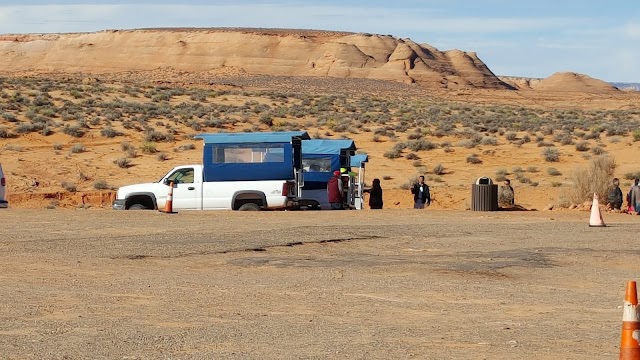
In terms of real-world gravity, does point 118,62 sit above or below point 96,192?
above

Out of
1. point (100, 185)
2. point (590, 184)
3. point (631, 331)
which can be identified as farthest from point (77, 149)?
point (631, 331)

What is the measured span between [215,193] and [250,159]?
114cm

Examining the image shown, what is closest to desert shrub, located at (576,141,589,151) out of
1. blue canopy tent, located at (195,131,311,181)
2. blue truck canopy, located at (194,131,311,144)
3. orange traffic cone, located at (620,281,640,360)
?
blue truck canopy, located at (194,131,311,144)

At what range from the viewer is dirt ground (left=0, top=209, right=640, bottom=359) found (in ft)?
→ 32.0

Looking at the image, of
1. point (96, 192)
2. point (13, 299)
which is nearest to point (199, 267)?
point (13, 299)

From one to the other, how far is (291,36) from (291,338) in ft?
439

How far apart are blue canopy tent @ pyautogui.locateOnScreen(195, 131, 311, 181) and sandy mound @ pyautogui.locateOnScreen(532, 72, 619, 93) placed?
118 metres

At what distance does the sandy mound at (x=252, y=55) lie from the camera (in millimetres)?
132750

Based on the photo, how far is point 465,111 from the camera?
250ft

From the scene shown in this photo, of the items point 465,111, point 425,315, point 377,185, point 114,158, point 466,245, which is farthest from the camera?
point 465,111

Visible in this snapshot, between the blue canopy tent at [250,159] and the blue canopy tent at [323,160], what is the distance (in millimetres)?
2818

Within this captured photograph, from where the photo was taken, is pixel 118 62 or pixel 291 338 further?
pixel 118 62

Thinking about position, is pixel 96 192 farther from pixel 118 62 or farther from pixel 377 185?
pixel 118 62

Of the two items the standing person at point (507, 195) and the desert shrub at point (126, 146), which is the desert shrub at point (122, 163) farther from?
the standing person at point (507, 195)
